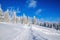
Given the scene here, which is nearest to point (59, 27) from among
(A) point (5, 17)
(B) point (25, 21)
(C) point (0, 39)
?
(A) point (5, 17)

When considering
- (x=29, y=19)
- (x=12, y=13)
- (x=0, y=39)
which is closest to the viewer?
(x=0, y=39)

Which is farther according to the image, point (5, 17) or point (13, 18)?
point (13, 18)

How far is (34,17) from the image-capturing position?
9500 cm

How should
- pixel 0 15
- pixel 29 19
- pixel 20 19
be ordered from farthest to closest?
pixel 29 19 → pixel 20 19 → pixel 0 15

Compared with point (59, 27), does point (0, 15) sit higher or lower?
higher

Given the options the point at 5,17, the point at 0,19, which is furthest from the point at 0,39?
the point at 5,17

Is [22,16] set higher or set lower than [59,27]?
higher

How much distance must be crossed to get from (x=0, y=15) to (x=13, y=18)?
2363cm

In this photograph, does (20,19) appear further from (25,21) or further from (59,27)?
(59,27)

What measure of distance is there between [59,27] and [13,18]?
31.8 meters

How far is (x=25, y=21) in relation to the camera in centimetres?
9338

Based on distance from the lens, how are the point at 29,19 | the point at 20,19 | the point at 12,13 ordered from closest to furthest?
the point at 12,13 < the point at 20,19 < the point at 29,19

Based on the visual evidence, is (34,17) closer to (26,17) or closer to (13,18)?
(26,17)

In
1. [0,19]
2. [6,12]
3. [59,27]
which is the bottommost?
[59,27]
